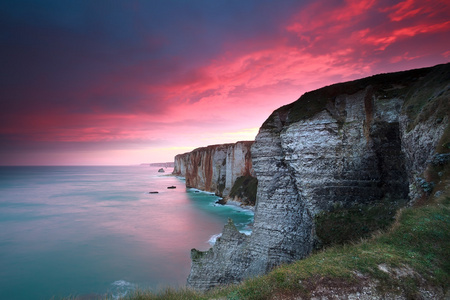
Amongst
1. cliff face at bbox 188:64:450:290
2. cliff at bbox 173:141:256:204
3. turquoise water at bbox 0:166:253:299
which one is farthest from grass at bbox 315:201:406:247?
cliff at bbox 173:141:256:204

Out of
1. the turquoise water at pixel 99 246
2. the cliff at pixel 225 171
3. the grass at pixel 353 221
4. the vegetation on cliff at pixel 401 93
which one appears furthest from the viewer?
the cliff at pixel 225 171

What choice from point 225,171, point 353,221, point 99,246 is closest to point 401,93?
point 353,221

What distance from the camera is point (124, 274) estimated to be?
64.7 ft

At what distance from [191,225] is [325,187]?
27.6m

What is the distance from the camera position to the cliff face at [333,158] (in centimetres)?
1053

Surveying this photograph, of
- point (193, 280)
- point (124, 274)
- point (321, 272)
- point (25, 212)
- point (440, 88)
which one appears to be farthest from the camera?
point (25, 212)

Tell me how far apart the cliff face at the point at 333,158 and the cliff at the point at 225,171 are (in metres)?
30.8

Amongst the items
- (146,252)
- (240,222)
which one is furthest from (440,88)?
(240,222)

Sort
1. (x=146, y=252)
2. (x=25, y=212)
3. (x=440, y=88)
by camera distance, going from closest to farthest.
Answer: (x=440, y=88), (x=146, y=252), (x=25, y=212)

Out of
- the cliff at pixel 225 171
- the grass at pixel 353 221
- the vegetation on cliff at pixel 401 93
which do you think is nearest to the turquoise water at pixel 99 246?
the cliff at pixel 225 171

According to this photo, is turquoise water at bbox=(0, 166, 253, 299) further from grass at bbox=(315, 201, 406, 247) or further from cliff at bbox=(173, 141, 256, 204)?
grass at bbox=(315, 201, 406, 247)

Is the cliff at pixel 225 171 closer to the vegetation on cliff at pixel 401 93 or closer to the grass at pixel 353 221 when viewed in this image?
the vegetation on cliff at pixel 401 93

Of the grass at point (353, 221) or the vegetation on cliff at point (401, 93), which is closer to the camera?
the grass at point (353, 221)

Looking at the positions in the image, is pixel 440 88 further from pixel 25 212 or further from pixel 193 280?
pixel 25 212
